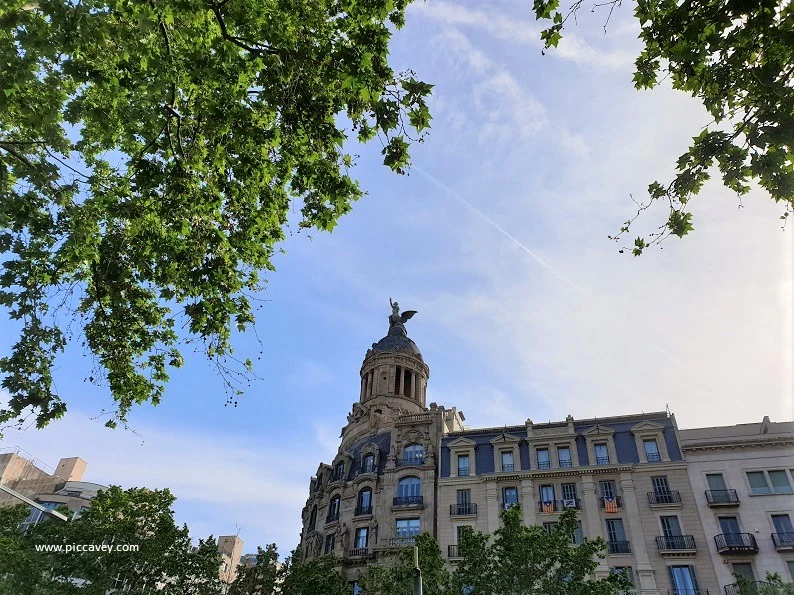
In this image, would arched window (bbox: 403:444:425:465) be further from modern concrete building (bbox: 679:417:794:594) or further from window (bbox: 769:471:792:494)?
window (bbox: 769:471:792:494)

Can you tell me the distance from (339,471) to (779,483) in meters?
26.7

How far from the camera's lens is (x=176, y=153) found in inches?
403

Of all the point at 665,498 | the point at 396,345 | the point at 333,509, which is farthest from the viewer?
the point at 396,345

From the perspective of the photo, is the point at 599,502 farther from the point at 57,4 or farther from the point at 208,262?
the point at 57,4

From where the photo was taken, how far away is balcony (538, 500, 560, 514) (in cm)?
3164

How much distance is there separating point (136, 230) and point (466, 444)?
29.0m

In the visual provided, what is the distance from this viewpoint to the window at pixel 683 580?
89.4ft

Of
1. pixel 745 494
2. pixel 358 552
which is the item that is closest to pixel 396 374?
pixel 358 552

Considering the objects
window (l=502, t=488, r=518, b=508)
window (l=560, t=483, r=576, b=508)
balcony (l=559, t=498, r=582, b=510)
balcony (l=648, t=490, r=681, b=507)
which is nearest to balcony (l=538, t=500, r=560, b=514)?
balcony (l=559, t=498, r=582, b=510)

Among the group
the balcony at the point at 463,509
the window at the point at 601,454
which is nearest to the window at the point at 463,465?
the balcony at the point at 463,509

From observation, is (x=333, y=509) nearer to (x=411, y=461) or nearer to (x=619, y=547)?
(x=411, y=461)

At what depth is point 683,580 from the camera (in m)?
27.6

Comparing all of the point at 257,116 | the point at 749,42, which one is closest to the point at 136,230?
the point at 257,116

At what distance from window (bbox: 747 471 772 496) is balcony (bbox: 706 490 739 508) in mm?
963
